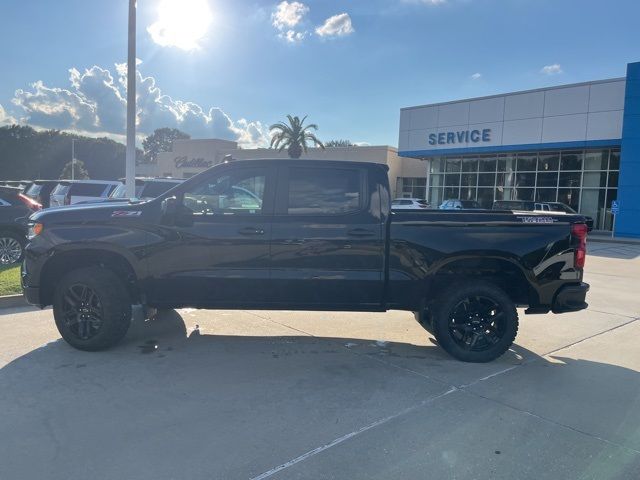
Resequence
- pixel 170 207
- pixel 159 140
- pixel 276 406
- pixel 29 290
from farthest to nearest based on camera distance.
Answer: pixel 159 140
pixel 29 290
pixel 170 207
pixel 276 406

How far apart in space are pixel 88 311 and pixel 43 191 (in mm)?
12675

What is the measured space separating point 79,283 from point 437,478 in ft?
12.6

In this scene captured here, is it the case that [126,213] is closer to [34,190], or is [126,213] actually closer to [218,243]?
[218,243]

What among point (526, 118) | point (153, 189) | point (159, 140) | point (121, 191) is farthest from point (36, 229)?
point (159, 140)

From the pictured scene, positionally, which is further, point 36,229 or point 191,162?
point 191,162

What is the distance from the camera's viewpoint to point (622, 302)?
833 centimetres

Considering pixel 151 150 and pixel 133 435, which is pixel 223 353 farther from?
pixel 151 150

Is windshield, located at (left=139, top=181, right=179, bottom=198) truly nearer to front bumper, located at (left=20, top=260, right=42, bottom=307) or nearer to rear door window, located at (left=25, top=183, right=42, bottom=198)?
rear door window, located at (left=25, top=183, right=42, bottom=198)

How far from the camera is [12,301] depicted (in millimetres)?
6898

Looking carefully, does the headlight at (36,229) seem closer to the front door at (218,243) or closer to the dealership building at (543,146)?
the front door at (218,243)

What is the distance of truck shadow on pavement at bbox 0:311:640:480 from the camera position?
125 inches

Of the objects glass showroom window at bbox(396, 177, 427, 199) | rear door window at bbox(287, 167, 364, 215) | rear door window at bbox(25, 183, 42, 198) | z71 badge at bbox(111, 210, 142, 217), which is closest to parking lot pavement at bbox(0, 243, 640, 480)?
z71 badge at bbox(111, 210, 142, 217)

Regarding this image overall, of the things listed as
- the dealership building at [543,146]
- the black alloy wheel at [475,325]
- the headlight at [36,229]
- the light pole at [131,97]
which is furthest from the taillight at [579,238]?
the dealership building at [543,146]

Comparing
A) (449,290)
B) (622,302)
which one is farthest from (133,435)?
(622,302)
